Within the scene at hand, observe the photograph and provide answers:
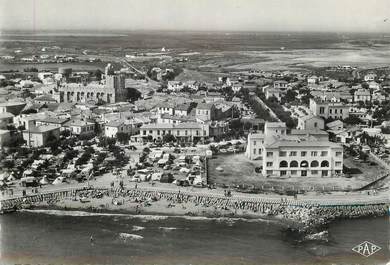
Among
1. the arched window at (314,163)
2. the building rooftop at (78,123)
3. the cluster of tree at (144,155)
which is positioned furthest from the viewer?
the building rooftop at (78,123)

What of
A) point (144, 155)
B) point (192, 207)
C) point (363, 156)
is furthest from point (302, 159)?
point (144, 155)

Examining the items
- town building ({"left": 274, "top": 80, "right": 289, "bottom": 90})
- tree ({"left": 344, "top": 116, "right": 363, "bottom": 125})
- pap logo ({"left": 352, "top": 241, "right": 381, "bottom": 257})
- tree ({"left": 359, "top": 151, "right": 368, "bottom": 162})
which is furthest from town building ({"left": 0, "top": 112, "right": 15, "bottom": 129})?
town building ({"left": 274, "top": 80, "right": 289, "bottom": 90})

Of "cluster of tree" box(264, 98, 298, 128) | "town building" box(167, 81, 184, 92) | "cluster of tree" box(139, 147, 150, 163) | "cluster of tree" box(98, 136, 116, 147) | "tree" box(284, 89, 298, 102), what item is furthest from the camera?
"town building" box(167, 81, 184, 92)

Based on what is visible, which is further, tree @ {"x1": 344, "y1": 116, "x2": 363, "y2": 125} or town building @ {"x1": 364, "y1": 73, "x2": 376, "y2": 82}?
town building @ {"x1": 364, "y1": 73, "x2": 376, "y2": 82}

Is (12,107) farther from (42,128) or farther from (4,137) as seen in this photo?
(4,137)

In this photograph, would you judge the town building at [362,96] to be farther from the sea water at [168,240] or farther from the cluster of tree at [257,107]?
the sea water at [168,240]

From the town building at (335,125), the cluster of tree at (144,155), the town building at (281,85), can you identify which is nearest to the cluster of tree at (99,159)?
the cluster of tree at (144,155)

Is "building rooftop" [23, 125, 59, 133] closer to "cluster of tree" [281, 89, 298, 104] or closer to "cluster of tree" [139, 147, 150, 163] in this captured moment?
"cluster of tree" [139, 147, 150, 163]

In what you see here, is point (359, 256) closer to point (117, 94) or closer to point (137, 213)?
point (137, 213)

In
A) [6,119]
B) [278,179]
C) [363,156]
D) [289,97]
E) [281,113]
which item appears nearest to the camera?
[278,179]
